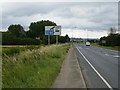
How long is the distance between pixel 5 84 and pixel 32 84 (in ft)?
2.96

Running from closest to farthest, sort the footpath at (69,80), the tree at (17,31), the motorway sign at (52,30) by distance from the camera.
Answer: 1. the footpath at (69,80)
2. the motorway sign at (52,30)
3. the tree at (17,31)

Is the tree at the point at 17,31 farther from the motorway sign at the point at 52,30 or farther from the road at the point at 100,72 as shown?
the road at the point at 100,72

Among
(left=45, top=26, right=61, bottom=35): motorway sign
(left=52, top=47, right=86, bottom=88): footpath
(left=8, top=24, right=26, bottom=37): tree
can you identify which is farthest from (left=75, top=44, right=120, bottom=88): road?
(left=8, top=24, right=26, bottom=37): tree


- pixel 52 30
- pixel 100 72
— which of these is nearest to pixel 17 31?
pixel 52 30

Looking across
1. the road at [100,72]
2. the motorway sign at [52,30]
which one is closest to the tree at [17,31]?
the motorway sign at [52,30]

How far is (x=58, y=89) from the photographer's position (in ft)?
23.9

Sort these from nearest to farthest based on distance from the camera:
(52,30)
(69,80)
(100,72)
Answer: (69,80)
(100,72)
(52,30)

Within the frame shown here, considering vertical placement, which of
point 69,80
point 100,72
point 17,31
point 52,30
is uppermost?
point 17,31

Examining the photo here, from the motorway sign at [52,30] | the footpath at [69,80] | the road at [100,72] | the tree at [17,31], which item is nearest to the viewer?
the footpath at [69,80]

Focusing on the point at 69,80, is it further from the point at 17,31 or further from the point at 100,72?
the point at 17,31

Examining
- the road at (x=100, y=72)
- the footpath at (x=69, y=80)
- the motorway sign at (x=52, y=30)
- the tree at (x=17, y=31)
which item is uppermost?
the tree at (x=17, y=31)

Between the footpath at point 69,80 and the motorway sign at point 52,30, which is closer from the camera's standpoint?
the footpath at point 69,80

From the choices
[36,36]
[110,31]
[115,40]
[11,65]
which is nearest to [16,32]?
[36,36]

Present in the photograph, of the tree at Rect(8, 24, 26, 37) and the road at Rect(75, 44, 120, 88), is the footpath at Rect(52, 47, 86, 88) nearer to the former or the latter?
the road at Rect(75, 44, 120, 88)
